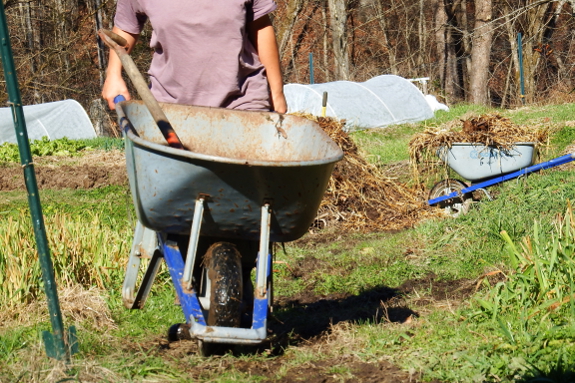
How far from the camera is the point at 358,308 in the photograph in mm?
3955

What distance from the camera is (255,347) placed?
3.16 metres

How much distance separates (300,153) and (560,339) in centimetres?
129

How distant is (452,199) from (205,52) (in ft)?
15.0

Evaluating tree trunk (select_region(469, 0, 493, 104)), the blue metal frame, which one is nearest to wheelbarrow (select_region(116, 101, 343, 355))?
the blue metal frame

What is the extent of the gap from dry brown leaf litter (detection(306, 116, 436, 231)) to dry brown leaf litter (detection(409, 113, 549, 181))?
1.26ft

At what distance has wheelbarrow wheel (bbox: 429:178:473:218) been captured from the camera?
6988mm

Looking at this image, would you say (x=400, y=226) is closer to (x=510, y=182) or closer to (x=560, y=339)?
(x=510, y=182)

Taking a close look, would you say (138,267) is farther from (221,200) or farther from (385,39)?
(385,39)

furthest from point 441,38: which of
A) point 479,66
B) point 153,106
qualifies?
point 153,106

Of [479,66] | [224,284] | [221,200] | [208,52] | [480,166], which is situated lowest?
[480,166]

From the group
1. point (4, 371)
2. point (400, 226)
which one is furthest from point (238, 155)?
point (400, 226)

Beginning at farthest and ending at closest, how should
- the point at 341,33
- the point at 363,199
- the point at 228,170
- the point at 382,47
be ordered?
the point at 382,47 < the point at 341,33 < the point at 363,199 < the point at 228,170

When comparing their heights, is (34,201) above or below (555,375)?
above

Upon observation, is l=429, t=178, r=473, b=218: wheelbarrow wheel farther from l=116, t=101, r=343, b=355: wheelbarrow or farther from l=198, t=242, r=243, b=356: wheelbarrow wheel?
l=198, t=242, r=243, b=356: wheelbarrow wheel
